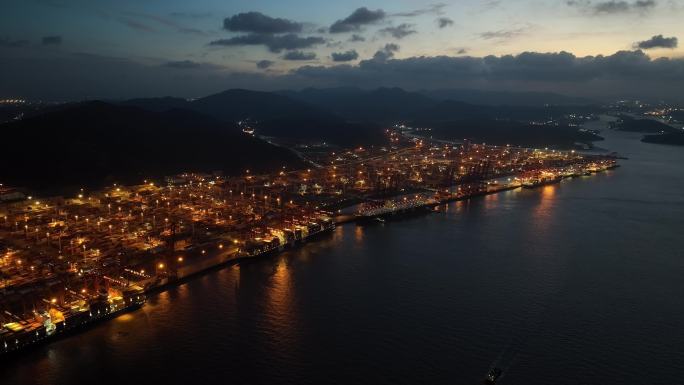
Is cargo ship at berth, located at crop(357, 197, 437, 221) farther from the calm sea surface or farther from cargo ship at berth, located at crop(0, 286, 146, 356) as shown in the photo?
cargo ship at berth, located at crop(0, 286, 146, 356)

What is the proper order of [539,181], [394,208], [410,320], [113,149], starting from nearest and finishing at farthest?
[410,320] < [394,208] < [113,149] < [539,181]

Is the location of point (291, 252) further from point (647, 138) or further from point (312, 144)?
point (647, 138)

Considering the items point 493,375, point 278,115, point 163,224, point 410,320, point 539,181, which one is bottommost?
point 493,375

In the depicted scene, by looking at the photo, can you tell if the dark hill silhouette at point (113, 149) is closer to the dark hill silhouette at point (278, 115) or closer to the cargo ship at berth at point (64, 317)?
the cargo ship at berth at point (64, 317)

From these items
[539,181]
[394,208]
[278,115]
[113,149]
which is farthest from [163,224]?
[278,115]

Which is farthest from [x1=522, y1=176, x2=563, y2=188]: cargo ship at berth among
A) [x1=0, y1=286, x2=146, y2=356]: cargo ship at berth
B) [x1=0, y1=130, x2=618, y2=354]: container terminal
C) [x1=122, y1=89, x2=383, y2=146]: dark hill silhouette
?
[x1=0, y1=286, x2=146, y2=356]: cargo ship at berth

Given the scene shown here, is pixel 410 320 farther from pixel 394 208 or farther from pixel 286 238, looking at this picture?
pixel 394 208
